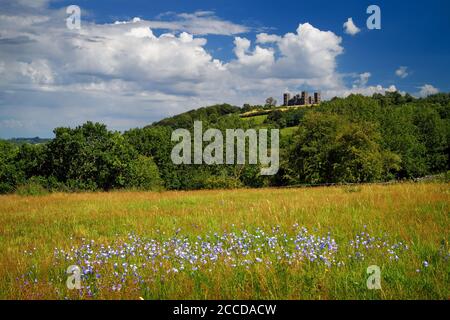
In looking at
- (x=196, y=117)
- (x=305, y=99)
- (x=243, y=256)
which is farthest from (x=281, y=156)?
(x=305, y=99)

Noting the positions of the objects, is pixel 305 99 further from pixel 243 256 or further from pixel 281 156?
pixel 243 256

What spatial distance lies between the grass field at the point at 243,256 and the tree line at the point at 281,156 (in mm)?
14146

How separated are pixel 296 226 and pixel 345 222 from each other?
3.47ft

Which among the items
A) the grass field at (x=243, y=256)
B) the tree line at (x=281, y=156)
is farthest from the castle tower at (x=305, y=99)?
the grass field at (x=243, y=256)

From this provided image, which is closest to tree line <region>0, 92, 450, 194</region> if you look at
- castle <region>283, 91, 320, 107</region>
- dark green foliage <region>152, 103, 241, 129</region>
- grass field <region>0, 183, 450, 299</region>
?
dark green foliage <region>152, 103, 241, 129</region>

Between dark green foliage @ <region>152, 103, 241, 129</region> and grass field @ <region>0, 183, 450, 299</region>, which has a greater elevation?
dark green foliage @ <region>152, 103, 241, 129</region>

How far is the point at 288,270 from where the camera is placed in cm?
456

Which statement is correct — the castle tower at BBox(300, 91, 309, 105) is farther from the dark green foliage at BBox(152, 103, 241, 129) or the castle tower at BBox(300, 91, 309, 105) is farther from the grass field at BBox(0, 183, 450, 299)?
the grass field at BBox(0, 183, 450, 299)

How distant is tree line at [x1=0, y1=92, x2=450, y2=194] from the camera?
3959 centimetres

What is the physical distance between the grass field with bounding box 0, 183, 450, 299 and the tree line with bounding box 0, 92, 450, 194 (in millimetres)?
14146

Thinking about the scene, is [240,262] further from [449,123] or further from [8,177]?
[449,123]

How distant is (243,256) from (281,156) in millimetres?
48930

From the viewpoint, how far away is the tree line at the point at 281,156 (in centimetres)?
3959

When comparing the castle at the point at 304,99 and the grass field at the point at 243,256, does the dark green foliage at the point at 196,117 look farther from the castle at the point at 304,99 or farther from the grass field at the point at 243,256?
the grass field at the point at 243,256
